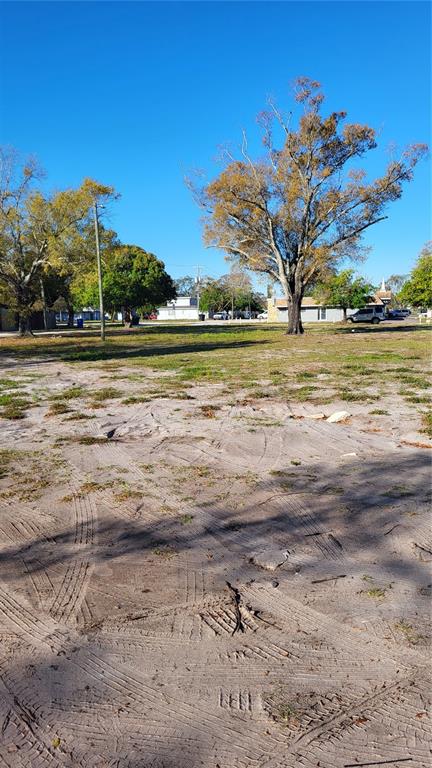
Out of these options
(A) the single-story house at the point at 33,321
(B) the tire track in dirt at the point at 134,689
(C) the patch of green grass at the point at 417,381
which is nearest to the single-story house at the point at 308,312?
(A) the single-story house at the point at 33,321

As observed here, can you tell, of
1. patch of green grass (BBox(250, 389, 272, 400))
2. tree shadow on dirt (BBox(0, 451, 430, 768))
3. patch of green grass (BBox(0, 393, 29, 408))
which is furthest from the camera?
patch of green grass (BBox(250, 389, 272, 400))

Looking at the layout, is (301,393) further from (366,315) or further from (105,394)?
(366,315)

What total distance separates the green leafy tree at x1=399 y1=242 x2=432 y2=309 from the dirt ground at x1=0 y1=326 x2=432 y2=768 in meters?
44.3

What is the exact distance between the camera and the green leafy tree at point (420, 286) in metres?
46.0

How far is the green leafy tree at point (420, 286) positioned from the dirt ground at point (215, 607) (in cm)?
4435

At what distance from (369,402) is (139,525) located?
219 inches

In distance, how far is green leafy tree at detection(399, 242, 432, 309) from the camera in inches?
1810

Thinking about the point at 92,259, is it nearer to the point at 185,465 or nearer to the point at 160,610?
the point at 185,465

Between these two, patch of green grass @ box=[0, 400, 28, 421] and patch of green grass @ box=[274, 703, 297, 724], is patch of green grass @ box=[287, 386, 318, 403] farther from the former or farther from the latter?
patch of green grass @ box=[274, 703, 297, 724]

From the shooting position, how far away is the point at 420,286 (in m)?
46.2

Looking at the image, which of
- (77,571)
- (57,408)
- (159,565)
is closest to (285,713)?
(159,565)

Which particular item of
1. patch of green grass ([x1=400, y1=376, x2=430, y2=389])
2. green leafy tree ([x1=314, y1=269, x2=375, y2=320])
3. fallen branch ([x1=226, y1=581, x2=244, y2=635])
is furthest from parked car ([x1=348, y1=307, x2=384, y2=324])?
fallen branch ([x1=226, y1=581, x2=244, y2=635])

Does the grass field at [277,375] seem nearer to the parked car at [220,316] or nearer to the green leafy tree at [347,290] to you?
the green leafy tree at [347,290]

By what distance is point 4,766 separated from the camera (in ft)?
6.26
